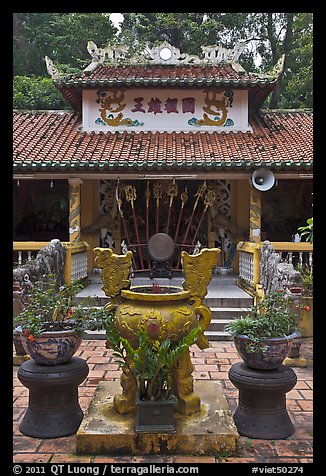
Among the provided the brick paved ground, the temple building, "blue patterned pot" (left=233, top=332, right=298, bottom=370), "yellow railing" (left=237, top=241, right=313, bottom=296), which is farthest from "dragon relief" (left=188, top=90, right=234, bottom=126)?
"blue patterned pot" (left=233, top=332, right=298, bottom=370)

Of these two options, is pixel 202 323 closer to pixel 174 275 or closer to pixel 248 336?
pixel 248 336

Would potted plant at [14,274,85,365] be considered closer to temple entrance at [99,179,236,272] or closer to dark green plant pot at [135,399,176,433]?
dark green plant pot at [135,399,176,433]

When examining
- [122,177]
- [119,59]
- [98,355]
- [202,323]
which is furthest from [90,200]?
[202,323]

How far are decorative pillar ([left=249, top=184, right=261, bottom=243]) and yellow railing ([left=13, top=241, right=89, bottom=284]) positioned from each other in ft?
12.9

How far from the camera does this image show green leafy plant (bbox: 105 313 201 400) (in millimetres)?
3943

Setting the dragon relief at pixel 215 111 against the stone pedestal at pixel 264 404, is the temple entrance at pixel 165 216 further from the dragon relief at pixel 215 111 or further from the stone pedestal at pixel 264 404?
the stone pedestal at pixel 264 404

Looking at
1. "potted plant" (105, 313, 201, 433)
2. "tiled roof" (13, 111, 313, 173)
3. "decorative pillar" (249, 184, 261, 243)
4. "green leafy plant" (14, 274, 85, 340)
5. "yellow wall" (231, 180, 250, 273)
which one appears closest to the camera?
"potted plant" (105, 313, 201, 433)

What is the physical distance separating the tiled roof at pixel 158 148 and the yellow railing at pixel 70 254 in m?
1.65

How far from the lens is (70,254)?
9.81m

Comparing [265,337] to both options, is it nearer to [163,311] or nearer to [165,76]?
[163,311]

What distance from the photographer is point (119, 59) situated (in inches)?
535

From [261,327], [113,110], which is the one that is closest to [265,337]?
[261,327]

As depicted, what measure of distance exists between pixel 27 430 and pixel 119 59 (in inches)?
455

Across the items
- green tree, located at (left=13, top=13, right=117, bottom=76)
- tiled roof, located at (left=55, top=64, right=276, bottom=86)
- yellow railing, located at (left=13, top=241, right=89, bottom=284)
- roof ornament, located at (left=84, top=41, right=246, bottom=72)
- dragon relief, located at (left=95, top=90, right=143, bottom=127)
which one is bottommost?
yellow railing, located at (left=13, top=241, right=89, bottom=284)
